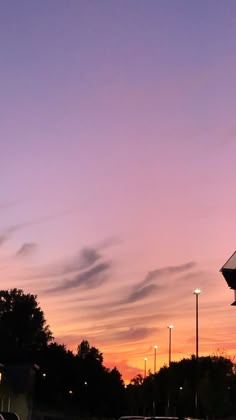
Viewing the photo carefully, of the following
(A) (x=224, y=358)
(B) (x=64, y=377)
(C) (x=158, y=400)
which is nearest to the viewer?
(A) (x=224, y=358)

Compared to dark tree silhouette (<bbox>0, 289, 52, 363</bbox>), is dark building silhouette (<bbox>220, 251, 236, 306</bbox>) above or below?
below

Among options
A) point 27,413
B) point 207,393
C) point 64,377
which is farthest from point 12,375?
point 64,377

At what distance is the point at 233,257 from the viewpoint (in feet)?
95.6

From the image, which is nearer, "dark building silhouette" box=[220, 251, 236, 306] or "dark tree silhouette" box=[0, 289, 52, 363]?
"dark building silhouette" box=[220, 251, 236, 306]

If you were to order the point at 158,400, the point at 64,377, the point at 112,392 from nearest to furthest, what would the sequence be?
the point at 158,400 < the point at 64,377 < the point at 112,392

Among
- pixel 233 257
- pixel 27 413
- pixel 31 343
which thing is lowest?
pixel 27 413

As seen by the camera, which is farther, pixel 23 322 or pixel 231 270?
pixel 23 322

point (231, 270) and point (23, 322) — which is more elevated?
point (23, 322)

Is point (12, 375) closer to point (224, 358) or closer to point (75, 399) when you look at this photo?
point (224, 358)

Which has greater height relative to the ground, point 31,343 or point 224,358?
point 31,343

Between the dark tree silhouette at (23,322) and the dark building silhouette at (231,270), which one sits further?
the dark tree silhouette at (23,322)

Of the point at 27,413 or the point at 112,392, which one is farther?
the point at 112,392

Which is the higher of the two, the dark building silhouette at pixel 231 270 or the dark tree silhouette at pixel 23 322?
the dark tree silhouette at pixel 23 322

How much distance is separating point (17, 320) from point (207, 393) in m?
87.2
